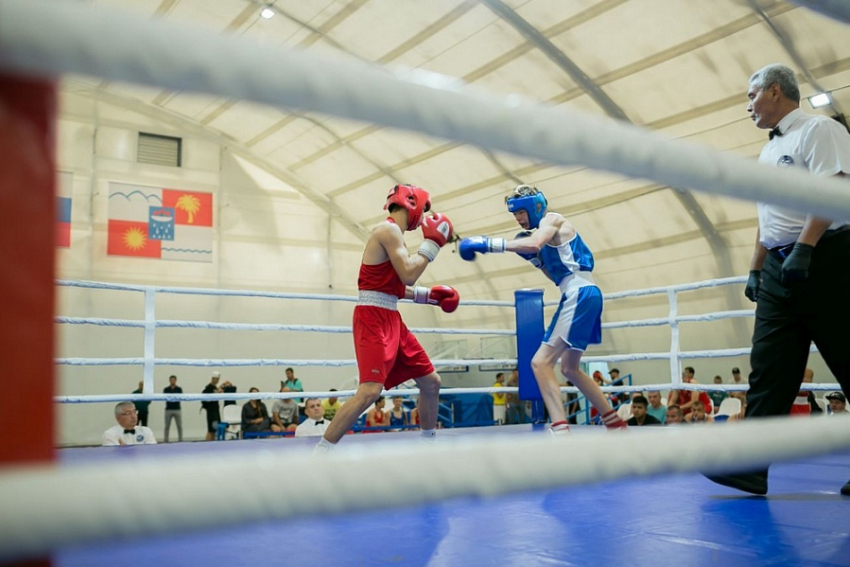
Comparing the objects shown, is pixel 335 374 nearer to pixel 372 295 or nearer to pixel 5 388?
pixel 372 295

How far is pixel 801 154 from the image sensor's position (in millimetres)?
1979

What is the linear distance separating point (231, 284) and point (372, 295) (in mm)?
10710

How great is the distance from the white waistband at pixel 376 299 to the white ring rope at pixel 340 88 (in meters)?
2.01

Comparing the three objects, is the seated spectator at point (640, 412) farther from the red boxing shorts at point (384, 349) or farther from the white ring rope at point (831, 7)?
the white ring rope at point (831, 7)

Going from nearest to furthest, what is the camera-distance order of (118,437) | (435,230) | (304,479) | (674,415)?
(304,479), (435,230), (118,437), (674,415)

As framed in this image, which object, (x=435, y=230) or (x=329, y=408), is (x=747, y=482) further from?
(x=329, y=408)

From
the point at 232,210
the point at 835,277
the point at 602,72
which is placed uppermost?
the point at 602,72

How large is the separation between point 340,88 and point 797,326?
1.85m

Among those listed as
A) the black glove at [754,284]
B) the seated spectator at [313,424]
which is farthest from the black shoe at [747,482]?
the seated spectator at [313,424]

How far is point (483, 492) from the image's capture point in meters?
0.56

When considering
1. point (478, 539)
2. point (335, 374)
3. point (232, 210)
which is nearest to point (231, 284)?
Result: point (232, 210)

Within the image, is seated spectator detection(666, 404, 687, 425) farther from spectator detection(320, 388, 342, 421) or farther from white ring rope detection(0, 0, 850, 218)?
white ring rope detection(0, 0, 850, 218)

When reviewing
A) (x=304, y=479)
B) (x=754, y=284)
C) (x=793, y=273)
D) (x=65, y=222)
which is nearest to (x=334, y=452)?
(x=304, y=479)

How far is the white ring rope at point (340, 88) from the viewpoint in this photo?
0.45 metres
